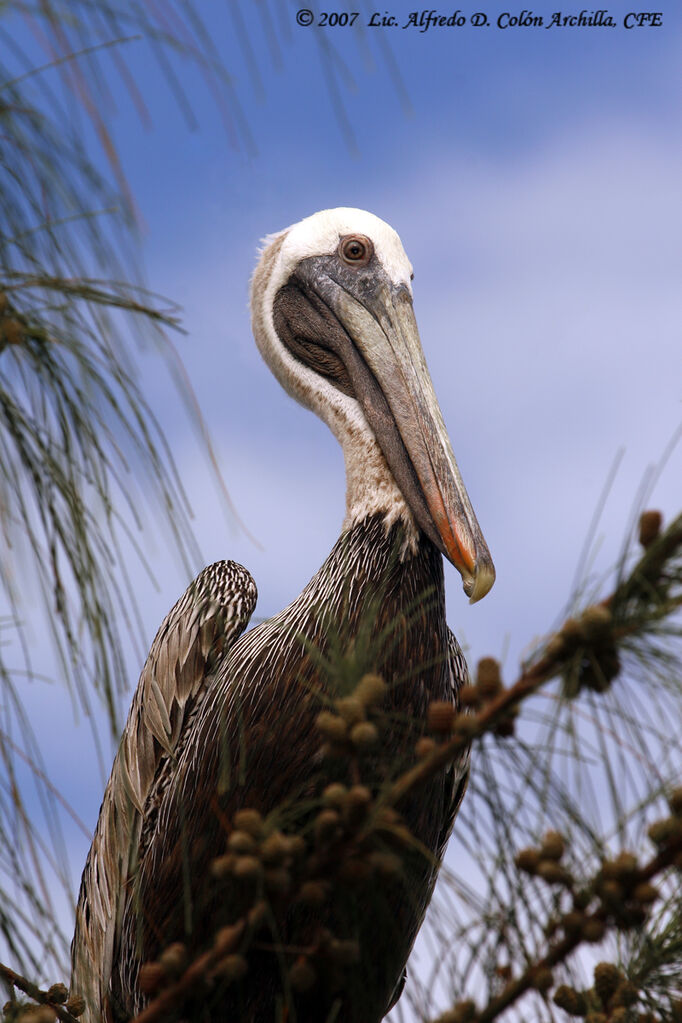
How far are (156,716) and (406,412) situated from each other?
4.36 ft

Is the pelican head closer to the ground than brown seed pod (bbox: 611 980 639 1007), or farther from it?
farther from it

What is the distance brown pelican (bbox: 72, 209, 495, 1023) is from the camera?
3.54 meters

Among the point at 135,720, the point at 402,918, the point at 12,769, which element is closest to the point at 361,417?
the point at 135,720

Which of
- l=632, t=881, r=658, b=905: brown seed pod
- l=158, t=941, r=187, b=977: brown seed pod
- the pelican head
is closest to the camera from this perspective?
l=632, t=881, r=658, b=905: brown seed pod

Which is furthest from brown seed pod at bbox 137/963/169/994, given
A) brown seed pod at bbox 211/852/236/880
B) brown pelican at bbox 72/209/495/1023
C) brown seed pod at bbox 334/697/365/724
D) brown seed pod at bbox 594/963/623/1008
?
brown pelican at bbox 72/209/495/1023

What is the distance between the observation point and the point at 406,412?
4289mm

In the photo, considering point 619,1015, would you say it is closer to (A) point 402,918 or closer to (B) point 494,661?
(B) point 494,661

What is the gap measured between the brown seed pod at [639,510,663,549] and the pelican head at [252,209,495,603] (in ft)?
6.82

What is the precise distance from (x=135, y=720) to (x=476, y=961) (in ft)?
8.84

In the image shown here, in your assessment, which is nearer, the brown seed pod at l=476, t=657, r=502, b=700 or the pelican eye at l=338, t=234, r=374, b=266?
the brown seed pod at l=476, t=657, r=502, b=700

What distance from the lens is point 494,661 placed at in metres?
1.67

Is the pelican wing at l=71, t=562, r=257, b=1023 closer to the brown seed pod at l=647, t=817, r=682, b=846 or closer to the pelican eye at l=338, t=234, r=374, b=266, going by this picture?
the pelican eye at l=338, t=234, r=374, b=266

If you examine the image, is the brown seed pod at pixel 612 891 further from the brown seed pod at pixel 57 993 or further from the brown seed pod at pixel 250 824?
the brown seed pod at pixel 57 993

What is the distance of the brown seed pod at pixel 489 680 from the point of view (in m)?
1.66
